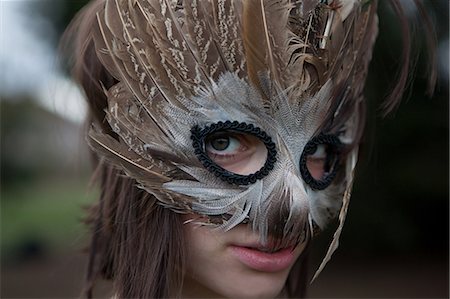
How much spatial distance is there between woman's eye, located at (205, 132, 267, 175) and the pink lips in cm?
17

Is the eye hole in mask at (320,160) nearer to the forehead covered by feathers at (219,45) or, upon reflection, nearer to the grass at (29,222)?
the forehead covered by feathers at (219,45)

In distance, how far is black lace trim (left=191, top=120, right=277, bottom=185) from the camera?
46.2 inches

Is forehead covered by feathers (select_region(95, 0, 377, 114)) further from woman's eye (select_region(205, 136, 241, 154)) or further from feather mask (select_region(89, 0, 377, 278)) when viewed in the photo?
woman's eye (select_region(205, 136, 241, 154))

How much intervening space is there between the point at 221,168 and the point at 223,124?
91 mm

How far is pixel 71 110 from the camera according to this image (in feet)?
6.16

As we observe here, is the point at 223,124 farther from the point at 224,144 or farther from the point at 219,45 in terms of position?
the point at 219,45

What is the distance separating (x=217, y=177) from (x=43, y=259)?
5.14 metres

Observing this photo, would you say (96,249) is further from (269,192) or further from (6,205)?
(6,205)

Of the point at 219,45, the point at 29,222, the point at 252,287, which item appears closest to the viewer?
the point at 219,45

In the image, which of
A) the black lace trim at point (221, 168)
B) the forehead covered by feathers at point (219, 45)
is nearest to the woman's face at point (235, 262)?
the black lace trim at point (221, 168)

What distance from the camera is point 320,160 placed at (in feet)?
4.37

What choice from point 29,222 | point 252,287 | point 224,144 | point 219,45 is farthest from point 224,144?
point 29,222

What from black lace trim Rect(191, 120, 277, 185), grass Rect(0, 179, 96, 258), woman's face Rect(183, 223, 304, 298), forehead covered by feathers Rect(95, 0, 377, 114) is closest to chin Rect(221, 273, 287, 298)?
woman's face Rect(183, 223, 304, 298)

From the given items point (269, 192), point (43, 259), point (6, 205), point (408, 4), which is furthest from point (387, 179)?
point (6, 205)
